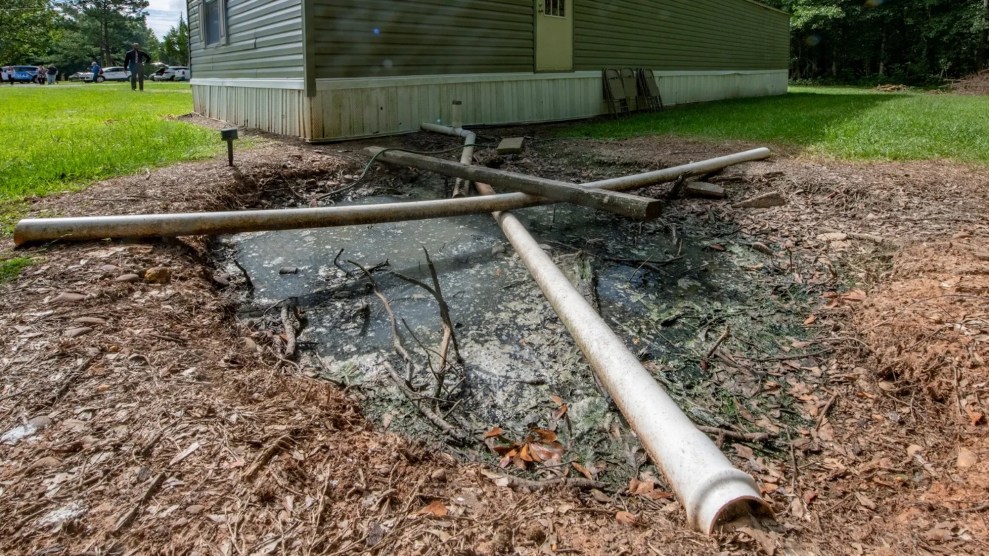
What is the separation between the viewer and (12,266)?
3453mm

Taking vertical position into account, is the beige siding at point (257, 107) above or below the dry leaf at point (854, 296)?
above

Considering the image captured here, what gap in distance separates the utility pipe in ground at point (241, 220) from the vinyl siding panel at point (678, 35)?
28.6 ft

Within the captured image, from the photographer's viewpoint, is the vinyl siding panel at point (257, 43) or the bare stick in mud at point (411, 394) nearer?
the bare stick in mud at point (411, 394)

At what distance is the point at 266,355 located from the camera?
10.3ft

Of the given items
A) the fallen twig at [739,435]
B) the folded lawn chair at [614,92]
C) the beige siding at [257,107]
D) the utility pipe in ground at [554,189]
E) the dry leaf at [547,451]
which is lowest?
the dry leaf at [547,451]

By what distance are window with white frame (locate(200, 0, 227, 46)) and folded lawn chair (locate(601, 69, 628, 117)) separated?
7.88 m

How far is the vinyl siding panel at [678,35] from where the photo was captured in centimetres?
1273

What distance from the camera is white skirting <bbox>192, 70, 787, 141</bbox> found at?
8.40 meters

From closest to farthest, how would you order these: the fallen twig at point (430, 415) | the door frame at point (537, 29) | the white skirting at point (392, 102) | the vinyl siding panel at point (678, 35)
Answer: the fallen twig at point (430, 415) → the white skirting at point (392, 102) → the door frame at point (537, 29) → the vinyl siding panel at point (678, 35)

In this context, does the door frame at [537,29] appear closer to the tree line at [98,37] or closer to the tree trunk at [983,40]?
the tree trunk at [983,40]

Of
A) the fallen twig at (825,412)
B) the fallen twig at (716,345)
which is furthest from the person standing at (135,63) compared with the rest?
the fallen twig at (825,412)

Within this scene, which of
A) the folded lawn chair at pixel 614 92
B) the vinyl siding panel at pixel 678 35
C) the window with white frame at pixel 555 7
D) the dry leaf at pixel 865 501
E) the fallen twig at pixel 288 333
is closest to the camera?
the dry leaf at pixel 865 501

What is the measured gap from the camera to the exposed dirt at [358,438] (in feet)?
5.93

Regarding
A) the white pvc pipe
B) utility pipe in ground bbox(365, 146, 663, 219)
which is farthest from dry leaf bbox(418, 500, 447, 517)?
the white pvc pipe
